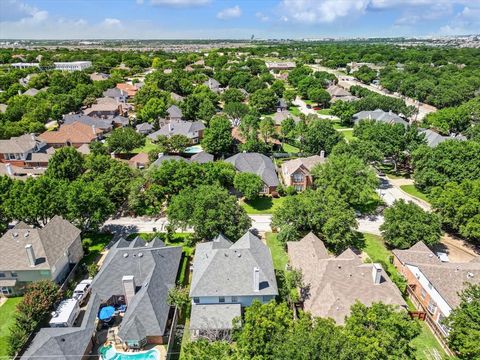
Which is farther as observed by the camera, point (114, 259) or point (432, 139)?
A: point (432, 139)

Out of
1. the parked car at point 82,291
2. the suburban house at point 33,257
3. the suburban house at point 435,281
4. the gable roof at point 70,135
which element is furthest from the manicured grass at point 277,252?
the gable roof at point 70,135

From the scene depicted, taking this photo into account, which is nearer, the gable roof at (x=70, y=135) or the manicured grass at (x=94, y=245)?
the manicured grass at (x=94, y=245)

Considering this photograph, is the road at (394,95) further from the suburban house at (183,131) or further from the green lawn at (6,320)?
the green lawn at (6,320)

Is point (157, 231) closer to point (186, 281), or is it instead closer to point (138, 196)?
point (138, 196)

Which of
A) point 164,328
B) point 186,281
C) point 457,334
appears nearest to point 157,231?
point 186,281

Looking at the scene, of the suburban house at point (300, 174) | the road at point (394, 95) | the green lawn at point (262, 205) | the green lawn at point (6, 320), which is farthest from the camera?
the road at point (394, 95)

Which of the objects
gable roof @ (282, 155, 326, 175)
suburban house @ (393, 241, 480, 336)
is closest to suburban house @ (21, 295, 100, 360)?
suburban house @ (393, 241, 480, 336)

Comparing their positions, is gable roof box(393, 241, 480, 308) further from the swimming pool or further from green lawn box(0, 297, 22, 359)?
green lawn box(0, 297, 22, 359)
